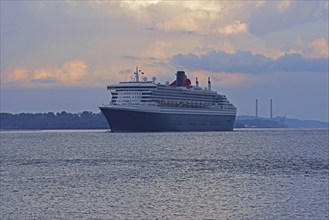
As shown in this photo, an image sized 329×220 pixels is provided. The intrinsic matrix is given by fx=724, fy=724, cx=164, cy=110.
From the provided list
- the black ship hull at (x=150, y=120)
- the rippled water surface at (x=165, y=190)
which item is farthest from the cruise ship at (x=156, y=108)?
the rippled water surface at (x=165, y=190)

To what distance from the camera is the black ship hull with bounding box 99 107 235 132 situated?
11456cm

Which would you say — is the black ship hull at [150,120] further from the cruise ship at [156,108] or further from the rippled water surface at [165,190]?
the rippled water surface at [165,190]

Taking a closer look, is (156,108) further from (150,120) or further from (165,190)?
(165,190)

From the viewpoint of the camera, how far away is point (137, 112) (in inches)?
4496

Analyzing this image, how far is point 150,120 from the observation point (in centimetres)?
11625

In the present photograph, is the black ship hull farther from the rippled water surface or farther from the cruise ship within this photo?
the rippled water surface

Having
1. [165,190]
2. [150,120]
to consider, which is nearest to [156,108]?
[150,120]

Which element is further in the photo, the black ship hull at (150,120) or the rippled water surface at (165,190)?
the black ship hull at (150,120)

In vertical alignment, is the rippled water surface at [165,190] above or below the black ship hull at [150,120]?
below

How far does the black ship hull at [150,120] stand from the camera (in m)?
115

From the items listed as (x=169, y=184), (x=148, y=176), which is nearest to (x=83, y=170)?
(x=148, y=176)

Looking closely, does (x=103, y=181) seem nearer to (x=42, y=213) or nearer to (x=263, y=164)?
(x=42, y=213)

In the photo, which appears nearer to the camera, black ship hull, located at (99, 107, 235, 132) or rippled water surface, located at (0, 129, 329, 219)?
rippled water surface, located at (0, 129, 329, 219)

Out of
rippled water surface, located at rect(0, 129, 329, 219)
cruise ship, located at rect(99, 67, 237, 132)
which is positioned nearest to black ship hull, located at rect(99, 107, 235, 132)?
cruise ship, located at rect(99, 67, 237, 132)
